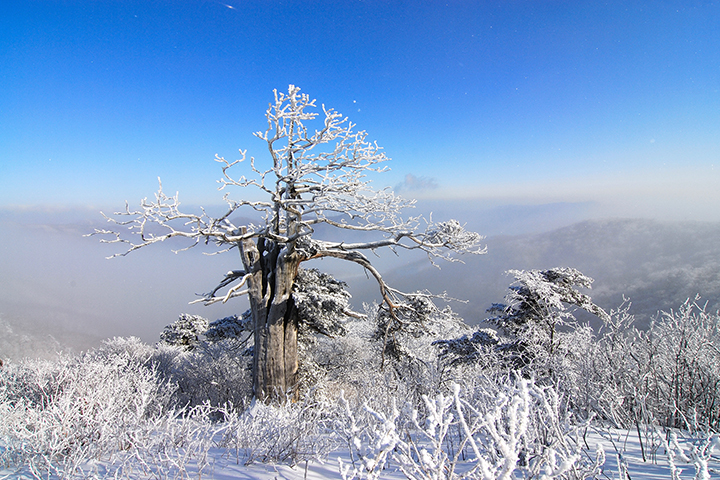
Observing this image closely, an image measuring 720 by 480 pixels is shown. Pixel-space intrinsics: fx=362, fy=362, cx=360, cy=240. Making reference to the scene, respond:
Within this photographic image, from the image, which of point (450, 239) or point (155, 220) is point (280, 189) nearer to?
point (155, 220)

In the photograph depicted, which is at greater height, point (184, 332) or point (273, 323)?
point (273, 323)

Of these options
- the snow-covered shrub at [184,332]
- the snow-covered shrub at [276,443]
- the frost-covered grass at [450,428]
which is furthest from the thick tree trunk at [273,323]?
the snow-covered shrub at [184,332]

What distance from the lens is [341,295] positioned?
10.1 m

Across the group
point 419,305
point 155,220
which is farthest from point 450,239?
point 155,220

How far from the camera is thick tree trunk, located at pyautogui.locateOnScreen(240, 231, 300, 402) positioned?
8.43 meters

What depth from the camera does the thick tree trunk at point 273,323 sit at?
27.7 ft

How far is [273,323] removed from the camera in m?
8.64

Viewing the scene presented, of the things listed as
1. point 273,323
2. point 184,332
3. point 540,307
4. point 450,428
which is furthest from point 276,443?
point 184,332

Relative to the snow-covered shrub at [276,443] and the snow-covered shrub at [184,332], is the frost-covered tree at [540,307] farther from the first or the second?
the snow-covered shrub at [184,332]

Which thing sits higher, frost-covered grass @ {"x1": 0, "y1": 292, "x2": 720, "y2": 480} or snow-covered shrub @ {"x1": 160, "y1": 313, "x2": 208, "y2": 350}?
frost-covered grass @ {"x1": 0, "y1": 292, "x2": 720, "y2": 480}

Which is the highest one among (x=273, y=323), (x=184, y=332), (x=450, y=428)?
(x=273, y=323)

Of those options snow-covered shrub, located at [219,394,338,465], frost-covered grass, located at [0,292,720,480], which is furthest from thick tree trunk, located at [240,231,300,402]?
snow-covered shrub, located at [219,394,338,465]

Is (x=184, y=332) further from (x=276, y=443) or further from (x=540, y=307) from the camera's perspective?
(x=276, y=443)

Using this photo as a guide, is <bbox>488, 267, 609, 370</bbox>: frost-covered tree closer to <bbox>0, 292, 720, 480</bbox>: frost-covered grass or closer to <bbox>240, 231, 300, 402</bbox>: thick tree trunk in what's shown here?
Result: <bbox>0, 292, 720, 480</bbox>: frost-covered grass
